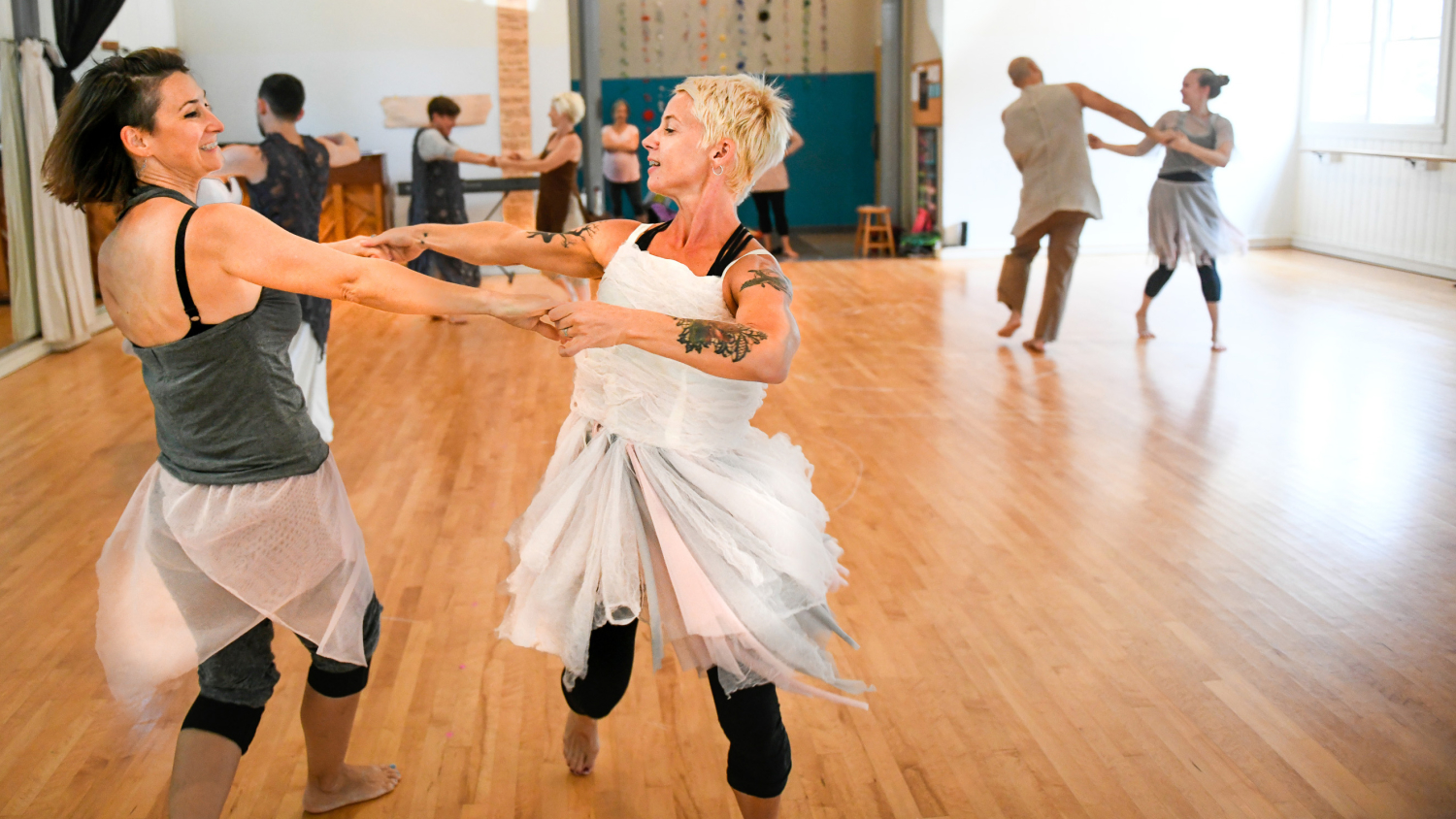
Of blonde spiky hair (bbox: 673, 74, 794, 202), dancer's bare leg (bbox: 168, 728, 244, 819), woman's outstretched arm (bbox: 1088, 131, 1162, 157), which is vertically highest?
woman's outstretched arm (bbox: 1088, 131, 1162, 157)

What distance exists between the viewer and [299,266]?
157cm

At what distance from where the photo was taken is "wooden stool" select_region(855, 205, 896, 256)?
10516 mm

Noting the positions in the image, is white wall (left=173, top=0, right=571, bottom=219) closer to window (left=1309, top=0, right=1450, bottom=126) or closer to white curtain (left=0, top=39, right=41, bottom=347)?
white curtain (left=0, top=39, right=41, bottom=347)

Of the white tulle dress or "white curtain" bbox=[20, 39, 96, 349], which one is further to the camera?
"white curtain" bbox=[20, 39, 96, 349]

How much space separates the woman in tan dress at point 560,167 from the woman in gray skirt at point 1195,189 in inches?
122

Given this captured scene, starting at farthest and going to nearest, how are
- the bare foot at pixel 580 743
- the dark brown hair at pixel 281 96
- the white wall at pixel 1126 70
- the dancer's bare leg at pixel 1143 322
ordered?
1. the white wall at pixel 1126 70
2. the dancer's bare leg at pixel 1143 322
3. the dark brown hair at pixel 281 96
4. the bare foot at pixel 580 743

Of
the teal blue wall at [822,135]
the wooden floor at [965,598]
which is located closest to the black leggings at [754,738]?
the wooden floor at [965,598]

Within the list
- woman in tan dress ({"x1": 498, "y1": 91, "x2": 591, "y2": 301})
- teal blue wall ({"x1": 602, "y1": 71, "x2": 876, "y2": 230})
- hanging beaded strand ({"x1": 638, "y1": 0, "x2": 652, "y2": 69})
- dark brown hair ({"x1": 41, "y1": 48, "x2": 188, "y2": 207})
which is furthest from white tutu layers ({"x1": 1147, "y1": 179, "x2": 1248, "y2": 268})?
hanging beaded strand ({"x1": 638, "y1": 0, "x2": 652, "y2": 69})

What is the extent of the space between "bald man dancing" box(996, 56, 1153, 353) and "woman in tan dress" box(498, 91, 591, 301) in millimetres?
2646

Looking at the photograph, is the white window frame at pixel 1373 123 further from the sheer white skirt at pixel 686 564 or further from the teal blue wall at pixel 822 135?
the sheer white skirt at pixel 686 564

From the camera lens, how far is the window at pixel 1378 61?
8.26 meters

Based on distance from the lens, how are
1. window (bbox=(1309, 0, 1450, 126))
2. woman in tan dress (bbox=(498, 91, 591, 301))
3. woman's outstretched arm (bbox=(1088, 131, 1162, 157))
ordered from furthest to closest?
window (bbox=(1309, 0, 1450, 126))
woman in tan dress (bbox=(498, 91, 591, 301))
woman's outstretched arm (bbox=(1088, 131, 1162, 157))

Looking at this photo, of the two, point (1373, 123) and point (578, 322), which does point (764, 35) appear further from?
point (578, 322)

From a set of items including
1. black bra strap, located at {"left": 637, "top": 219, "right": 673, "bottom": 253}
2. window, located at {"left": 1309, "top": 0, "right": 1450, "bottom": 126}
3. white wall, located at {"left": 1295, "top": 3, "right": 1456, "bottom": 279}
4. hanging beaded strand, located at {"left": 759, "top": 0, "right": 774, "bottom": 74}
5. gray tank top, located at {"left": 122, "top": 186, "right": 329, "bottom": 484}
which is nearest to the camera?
gray tank top, located at {"left": 122, "top": 186, "right": 329, "bottom": 484}
